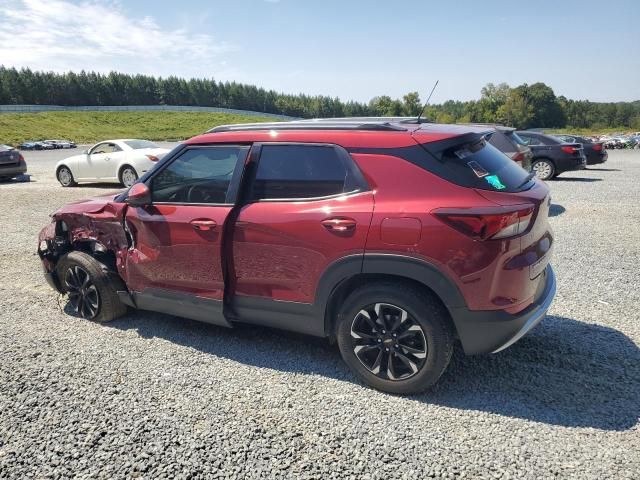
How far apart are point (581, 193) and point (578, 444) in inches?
412

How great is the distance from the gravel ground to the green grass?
56.7 metres

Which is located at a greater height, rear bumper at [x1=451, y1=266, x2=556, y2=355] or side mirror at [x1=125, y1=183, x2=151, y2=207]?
side mirror at [x1=125, y1=183, x2=151, y2=207]

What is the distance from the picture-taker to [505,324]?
2734 mm

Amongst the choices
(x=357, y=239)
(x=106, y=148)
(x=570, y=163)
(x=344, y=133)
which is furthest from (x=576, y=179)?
(x=106, y=148)

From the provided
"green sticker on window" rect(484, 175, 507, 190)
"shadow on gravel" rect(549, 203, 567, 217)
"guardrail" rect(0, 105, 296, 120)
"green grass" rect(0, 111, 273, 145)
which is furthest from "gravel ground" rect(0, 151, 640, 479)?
"guardrail" rect(0, 105, 296, 120)

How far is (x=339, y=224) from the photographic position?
9.63ft

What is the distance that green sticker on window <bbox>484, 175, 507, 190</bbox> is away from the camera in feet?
9.20

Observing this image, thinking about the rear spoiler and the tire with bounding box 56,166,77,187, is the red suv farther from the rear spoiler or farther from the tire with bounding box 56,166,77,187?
the tire with bounding box 56,166,77,187

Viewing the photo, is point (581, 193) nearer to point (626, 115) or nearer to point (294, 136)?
point (294, 136)

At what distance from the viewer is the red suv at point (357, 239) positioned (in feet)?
8.90

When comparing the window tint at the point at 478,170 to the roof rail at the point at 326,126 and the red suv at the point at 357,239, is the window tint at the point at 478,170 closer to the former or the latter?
the red suv at the point at 357,239

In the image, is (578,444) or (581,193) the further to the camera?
(581,193)

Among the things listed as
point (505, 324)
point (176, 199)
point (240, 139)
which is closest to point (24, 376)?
point (176, 199)

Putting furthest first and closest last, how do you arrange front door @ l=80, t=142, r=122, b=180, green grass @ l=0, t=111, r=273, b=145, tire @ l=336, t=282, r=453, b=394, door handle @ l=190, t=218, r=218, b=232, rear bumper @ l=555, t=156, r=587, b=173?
green grass @ l=0, t=111, r=273, b=145 → rear bumper @ l=555, t=156, r=587, b=173 → front door @ l=80, t=142, r=122, b=180 → door handle @ l=190, t=218, r=218, b=232 → tire @ l=336, t=282, r=453, b=394
